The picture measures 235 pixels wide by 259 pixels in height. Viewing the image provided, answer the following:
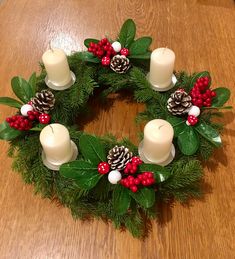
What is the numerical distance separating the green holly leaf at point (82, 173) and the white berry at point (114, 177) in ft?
0.08

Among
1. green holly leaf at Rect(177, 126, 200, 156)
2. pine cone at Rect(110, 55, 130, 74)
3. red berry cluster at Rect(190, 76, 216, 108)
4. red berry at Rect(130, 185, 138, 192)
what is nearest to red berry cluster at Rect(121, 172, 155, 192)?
red berry at Rect(130, 185, 138, 192)

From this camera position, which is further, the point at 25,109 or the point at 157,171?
the point at 25,109

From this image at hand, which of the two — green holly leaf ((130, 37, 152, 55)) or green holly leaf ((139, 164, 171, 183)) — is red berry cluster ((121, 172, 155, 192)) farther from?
green holly leaf ((130, 37, 152, 55))

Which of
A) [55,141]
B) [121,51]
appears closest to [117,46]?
[121,51]

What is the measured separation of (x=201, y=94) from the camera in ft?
2.74

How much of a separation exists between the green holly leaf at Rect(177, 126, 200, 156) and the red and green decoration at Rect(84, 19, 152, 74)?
0.88ft

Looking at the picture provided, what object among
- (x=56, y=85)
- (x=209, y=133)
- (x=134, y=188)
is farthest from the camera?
(x=56, y=85)

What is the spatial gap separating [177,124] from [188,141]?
0.06 m

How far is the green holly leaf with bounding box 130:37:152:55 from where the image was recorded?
96 centimetres

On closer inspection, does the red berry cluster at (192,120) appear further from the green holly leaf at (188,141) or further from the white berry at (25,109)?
the white berry at (25,109)

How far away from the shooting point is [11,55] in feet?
3.81

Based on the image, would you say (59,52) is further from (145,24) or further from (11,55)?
(145,24)

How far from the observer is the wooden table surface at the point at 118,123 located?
77 centimetres

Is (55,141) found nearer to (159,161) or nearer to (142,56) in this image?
(159,161)
